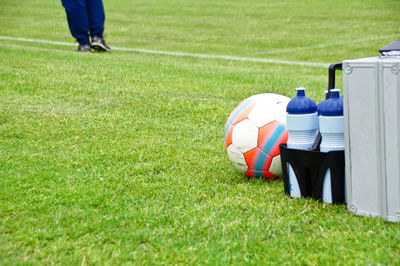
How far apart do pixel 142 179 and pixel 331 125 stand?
61.0 inches

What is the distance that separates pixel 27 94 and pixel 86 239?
462cm

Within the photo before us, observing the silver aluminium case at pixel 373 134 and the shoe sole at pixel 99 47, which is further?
the shoe sole at pixel 99 47

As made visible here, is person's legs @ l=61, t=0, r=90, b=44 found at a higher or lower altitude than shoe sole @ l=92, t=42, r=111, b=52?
higher

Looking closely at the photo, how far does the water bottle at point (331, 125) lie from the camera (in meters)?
3.47

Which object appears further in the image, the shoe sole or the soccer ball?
the shoe sole

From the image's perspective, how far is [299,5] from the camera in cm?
2670

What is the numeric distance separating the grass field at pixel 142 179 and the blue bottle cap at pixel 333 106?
0.62m

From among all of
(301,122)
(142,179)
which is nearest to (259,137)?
(301,122)

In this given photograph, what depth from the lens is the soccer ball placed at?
4.14 m

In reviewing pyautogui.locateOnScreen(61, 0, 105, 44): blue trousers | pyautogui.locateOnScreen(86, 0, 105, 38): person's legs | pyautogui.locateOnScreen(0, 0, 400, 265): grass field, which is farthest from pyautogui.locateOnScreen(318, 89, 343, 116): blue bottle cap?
pyautogui.locateOnScreen(86, 0, 105, 38): person's legs

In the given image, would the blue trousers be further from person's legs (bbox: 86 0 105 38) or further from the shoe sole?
the shoe sole

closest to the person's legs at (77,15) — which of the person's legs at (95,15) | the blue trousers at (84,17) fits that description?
the blue trousers at (84,17)

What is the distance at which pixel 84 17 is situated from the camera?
11.6 m

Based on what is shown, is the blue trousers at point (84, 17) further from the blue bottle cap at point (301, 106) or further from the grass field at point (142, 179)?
the blue bottle cap at point (301, 106)
